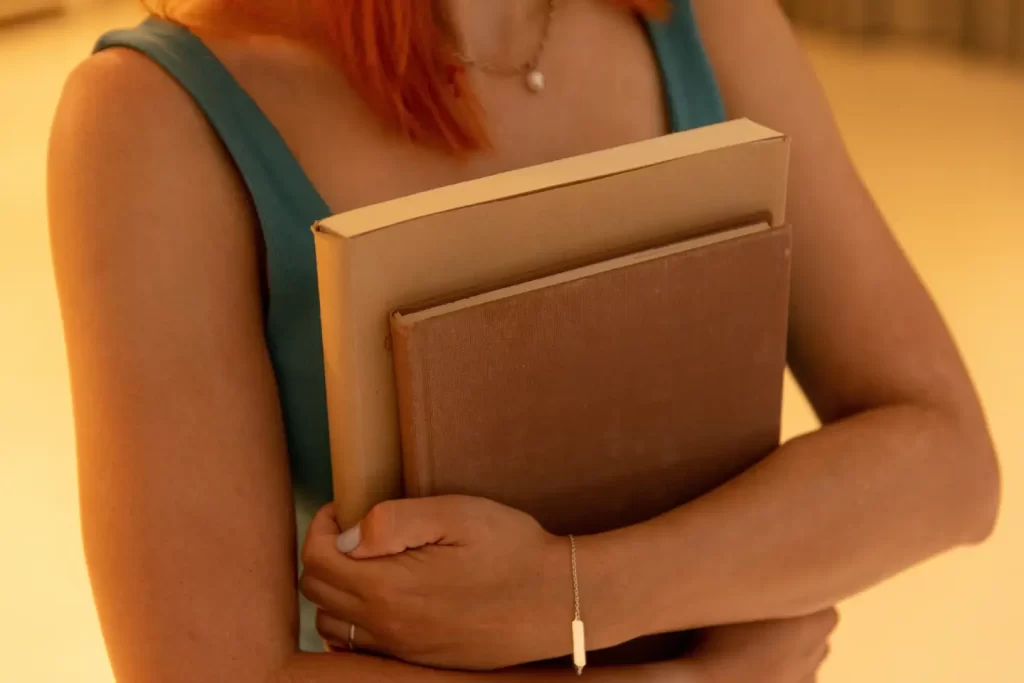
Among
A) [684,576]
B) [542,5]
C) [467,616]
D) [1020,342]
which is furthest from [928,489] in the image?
[1020,342]

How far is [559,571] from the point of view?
1.94 feet

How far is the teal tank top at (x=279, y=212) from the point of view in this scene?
Result: 615 mm

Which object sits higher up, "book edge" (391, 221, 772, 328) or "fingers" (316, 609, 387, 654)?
"book edge" (391, 221, 772, 328)

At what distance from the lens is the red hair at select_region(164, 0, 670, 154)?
2.21ft

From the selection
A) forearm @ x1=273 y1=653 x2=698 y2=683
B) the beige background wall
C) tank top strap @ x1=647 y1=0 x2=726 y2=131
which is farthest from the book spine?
the beige background wall

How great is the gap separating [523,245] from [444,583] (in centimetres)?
19

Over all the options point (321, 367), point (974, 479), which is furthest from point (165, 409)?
point (974, 479)

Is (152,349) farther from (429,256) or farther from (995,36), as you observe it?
(995,36)

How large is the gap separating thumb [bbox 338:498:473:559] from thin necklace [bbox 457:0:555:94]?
34 centimetres

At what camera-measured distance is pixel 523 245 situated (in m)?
0.53

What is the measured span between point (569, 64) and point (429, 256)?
0.32 meters

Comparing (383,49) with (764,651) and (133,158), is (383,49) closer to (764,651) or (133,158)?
(133,158)

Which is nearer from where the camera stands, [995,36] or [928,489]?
[928,489]

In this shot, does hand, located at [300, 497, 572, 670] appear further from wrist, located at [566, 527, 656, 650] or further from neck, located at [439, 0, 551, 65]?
neck, located at [439, 0, 551, 65]
